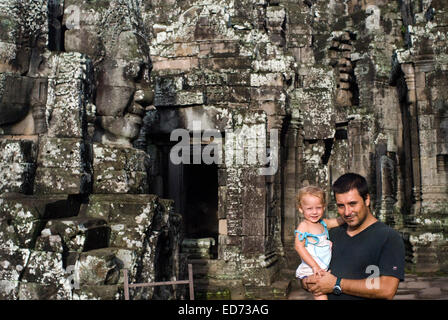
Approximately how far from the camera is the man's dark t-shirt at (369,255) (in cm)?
273

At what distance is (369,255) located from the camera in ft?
9.33

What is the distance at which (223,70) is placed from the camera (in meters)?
10.7

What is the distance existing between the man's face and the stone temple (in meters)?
2.08

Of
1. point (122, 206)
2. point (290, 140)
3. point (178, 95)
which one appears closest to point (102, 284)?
point (122, 206)

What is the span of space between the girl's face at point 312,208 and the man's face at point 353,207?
462 mm

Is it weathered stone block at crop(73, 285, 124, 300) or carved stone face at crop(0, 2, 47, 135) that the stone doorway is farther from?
weathered stone block at crop(73, 285, 124, 300)

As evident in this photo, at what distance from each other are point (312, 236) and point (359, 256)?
1.73 feet

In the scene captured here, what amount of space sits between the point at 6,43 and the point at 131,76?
4.25 ft

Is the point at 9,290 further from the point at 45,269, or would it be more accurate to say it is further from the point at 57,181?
the point at 57,181

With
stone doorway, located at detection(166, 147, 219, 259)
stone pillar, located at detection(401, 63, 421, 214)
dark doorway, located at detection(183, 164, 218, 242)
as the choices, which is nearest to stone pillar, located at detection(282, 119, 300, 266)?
stone pillar, located at detection(401, 63, 421, 214)

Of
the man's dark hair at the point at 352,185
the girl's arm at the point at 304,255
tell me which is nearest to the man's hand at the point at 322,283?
the girl's arm at the point at 304,255

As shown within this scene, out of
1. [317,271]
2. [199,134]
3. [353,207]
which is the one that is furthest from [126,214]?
[199,134]

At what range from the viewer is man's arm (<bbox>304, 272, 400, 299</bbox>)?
106 inches
